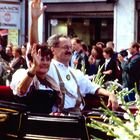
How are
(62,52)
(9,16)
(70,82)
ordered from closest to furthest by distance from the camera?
(70,82) < (62,52) < (9,16)

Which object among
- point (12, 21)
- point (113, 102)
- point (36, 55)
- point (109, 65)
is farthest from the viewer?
point (12, 21)

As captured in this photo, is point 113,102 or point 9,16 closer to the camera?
point 113,102

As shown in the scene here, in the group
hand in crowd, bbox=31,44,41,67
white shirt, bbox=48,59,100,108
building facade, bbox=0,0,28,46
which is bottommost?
white shirt, bbox=48,59,100,108

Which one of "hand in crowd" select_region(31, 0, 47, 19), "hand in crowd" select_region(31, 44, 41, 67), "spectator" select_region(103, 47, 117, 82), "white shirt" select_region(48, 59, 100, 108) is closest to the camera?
"hand in crowd" select_region(31, 44, 41, 67)

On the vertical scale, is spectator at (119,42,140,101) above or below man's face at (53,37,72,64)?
below

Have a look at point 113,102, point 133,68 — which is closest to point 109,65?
point 133,68

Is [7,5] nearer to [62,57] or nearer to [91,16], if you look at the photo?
[91,16]

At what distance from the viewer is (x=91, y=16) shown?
20047 millimetres

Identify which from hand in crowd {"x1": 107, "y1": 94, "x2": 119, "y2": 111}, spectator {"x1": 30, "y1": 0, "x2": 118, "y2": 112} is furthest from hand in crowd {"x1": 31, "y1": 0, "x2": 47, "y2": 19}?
hand in crowd {"x1": 107, "y1": 94, "x2": 119, "y2": 111}

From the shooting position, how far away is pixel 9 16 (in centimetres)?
1969

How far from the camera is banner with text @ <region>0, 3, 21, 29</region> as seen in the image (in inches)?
772

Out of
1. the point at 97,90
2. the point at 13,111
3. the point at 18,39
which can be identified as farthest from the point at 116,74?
the point at 18,39

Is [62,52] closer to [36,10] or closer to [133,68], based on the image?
[36,10]

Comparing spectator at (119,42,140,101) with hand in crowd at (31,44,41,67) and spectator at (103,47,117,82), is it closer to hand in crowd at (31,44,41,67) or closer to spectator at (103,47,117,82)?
spectator at (103,47,117,82)
